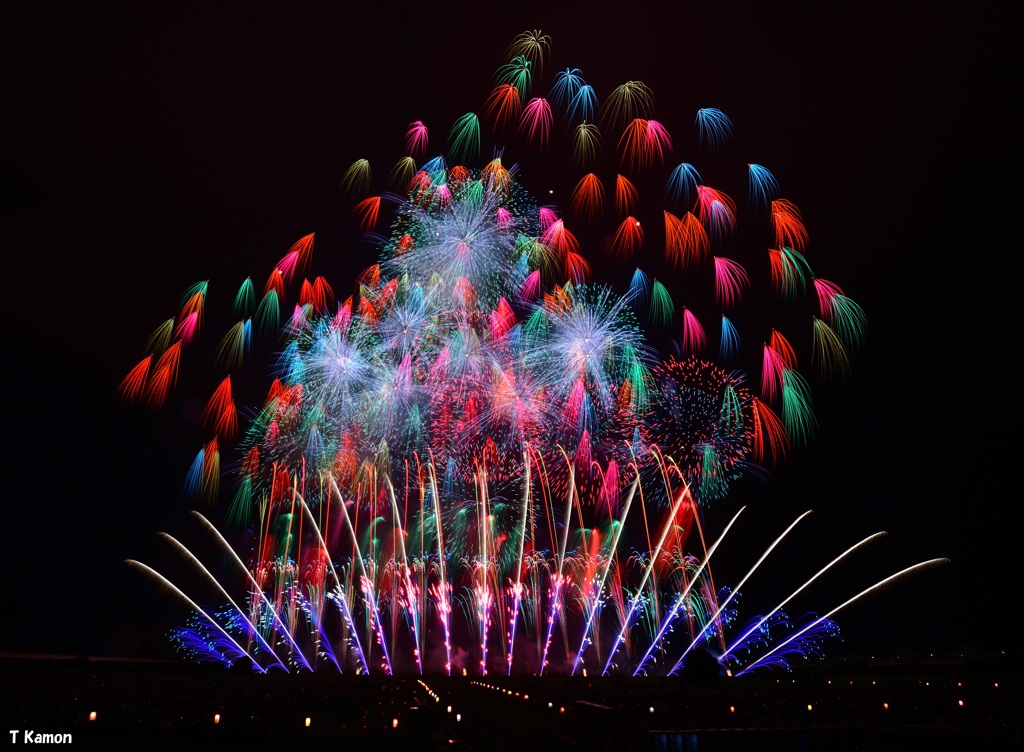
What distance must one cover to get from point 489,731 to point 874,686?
2736 centimetres

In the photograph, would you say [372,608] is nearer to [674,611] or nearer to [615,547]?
[615,547]

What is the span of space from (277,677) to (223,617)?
360 inches

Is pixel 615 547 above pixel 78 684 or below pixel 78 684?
above

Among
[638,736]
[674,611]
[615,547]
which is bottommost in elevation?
[638,736]

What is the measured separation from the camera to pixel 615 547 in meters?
44.1

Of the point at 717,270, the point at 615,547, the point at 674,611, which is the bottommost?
the point at 674,611

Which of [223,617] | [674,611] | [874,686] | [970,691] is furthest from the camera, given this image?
[223,617]

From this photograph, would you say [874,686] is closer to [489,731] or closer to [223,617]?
[489,731]

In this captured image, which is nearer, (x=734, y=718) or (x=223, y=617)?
(x=734, y=718)

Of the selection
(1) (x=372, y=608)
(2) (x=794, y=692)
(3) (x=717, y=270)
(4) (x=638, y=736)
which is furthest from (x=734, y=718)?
(1) (x=372, y=608)

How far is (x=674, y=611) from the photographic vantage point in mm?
46969

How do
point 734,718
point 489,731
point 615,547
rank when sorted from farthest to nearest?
point 615,547, point 734,718, point 489,731

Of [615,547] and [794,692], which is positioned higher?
[615,547]

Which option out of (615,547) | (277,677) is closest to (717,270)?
(615,547)
